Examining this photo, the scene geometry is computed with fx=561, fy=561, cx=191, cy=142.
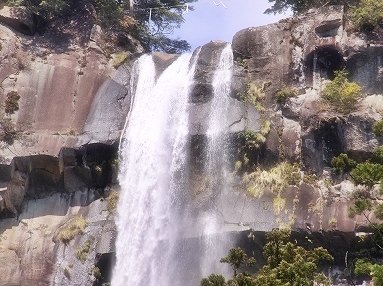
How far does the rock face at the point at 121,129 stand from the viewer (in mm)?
18188

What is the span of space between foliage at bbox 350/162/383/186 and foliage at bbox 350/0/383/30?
324 inches

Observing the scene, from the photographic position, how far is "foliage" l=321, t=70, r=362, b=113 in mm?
18891

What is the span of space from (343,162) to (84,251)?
9.32 m

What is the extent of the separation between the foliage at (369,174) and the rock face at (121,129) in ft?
11.1

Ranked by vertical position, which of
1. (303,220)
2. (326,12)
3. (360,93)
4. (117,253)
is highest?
(326,12)

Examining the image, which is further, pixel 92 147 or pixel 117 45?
→ pixel 117 45

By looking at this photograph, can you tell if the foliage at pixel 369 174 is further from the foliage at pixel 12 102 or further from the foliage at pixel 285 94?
the foliage at pixel 12 102

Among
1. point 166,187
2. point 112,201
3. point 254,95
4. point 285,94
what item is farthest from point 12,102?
point 285,94

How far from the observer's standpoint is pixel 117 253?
62.5 feet

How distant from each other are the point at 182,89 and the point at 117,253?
686 centimetres

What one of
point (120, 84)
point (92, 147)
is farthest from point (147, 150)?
point (120, 84)

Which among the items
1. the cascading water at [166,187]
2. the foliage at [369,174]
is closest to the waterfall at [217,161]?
the cascading water at [166,187]

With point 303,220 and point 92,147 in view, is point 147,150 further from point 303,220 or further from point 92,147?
point 303,220

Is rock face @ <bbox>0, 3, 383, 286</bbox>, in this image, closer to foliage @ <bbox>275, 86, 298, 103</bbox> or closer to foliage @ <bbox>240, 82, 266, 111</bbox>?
foliage @ <bbox>240, 82, 266, 111</bbox>
